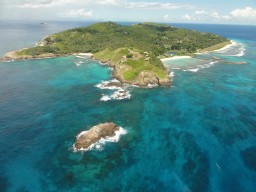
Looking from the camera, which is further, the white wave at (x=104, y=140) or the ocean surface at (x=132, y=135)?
the white wave at (x=104, y=140)

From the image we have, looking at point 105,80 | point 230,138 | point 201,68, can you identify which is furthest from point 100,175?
point 201,68

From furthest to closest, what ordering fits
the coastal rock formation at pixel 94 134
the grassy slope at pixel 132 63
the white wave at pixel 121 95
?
the grassy slope at pixel 132 63
the white wave at pixel 121 95
the coastal rock formation at pixel 94 134

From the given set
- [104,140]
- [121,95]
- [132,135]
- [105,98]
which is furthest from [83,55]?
[104,140]

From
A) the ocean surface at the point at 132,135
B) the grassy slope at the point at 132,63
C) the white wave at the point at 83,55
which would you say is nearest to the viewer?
the ocean surface at the point at 132,135

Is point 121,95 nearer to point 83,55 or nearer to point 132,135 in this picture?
point 132,135

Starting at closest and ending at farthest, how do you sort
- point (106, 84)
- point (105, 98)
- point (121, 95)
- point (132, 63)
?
point (105, 98) → point (121, 95) → point (106, 84) → point (132, 63)

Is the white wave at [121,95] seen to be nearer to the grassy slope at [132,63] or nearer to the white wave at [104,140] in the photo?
the grassy slope at [132,63]

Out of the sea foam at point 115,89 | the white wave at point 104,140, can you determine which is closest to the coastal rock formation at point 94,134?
the white wave at point 104,140
